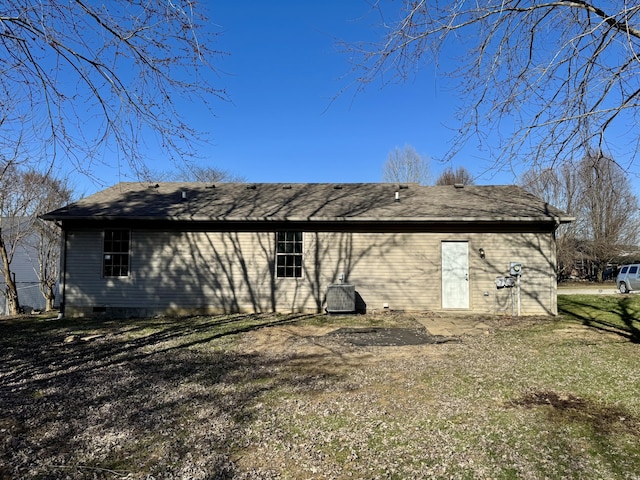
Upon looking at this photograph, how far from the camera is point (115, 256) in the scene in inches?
457

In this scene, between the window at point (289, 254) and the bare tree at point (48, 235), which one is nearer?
the window at point (289, 254)

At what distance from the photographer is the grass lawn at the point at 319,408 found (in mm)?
3168

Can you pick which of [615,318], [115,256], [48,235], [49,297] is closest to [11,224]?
[48,235]

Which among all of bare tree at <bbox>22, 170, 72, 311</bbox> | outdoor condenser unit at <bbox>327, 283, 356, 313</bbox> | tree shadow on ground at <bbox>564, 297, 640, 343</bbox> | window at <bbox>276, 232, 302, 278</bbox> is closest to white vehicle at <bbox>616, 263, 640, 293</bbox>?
tree shadow on ground at <bbox>564, 297, 640, 343</bbox>

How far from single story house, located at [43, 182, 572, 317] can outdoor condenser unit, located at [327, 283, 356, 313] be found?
0.92 ft

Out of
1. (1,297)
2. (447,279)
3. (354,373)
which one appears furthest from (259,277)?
(1,297)

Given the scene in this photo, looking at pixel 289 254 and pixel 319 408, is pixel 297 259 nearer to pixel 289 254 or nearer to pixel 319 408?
pixel 289 254

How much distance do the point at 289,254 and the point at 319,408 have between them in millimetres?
7473

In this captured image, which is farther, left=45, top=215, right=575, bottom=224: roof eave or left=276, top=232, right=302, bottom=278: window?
left=276, top=232, right=302, bottom=278: window

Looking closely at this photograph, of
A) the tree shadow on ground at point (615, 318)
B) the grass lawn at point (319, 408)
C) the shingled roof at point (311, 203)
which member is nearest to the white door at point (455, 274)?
the shingled roof at point (311, 203)

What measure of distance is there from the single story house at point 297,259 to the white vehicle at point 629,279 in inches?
539

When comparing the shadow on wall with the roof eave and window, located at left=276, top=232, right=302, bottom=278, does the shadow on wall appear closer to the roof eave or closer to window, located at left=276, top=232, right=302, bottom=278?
window, located at left=276, top=232, right=302, bottom=278

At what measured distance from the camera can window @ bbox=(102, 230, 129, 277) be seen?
11.6 m

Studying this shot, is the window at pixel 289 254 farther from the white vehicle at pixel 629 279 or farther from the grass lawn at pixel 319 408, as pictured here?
the white vehicle at pixel 629 279
